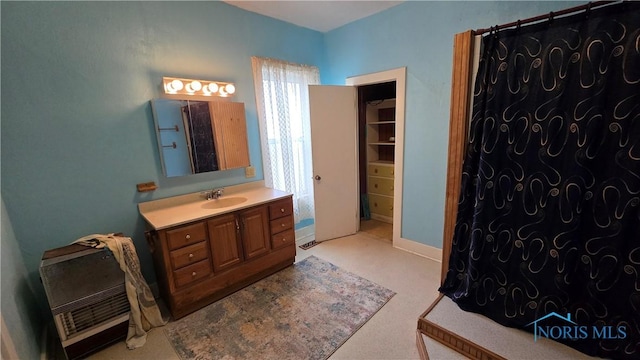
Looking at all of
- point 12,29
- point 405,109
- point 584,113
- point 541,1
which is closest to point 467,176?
point 584,113

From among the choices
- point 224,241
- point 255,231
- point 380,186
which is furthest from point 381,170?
point 224,241

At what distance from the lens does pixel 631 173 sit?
1.30 m

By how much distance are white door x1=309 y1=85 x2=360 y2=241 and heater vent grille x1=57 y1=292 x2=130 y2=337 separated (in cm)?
203

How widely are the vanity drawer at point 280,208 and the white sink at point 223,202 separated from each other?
0.31 m

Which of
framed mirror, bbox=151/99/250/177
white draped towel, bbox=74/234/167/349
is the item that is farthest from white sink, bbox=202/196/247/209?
white draped towel, bbox=74/234/167/349

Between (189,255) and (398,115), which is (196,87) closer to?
A: (189,255)

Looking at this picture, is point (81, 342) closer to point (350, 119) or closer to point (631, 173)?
point (350, 119)

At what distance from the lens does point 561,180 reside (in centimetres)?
146

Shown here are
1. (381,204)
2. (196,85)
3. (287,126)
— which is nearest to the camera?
(196,85)

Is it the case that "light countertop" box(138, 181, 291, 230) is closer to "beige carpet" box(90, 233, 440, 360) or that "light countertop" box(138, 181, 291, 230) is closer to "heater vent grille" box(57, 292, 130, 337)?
"heater vent grille" box(57, 292, 130, 337)

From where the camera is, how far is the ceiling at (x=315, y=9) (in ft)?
8.20

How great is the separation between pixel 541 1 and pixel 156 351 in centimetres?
380

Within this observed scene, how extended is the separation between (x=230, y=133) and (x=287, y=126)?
2.42 feet

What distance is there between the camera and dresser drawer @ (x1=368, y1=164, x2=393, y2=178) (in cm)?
366
